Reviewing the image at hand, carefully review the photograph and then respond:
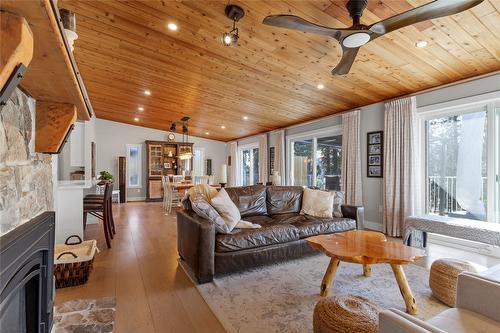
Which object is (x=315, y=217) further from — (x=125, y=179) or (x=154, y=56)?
(x=125, y=179)

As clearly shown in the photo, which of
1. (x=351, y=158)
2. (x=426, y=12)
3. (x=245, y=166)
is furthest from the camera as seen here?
(x=245, y=166)

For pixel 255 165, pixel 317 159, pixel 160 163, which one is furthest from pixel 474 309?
pixel 160 163

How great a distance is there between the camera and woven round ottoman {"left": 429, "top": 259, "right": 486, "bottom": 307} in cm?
207

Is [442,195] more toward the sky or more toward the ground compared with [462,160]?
more toward the ground

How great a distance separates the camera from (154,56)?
3.79m

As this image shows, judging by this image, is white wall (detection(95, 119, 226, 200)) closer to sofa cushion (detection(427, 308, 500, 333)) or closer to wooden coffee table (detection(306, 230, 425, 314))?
wooden coffee table (detection(306, 230, 425, 314))

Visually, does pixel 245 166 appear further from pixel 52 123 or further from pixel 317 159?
pixel 52 123

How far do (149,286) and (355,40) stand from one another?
9.65ft

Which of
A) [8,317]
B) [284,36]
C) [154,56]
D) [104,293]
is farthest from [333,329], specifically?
[154,56]

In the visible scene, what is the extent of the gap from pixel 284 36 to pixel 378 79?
1.83m

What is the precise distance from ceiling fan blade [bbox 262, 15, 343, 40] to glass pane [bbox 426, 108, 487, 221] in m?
2.97

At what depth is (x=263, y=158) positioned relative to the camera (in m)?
8.10

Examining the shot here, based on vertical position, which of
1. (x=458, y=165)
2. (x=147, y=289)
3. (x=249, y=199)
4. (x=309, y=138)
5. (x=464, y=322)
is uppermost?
(x=309, y=138)

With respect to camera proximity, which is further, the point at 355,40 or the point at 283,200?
the point at 283,200
